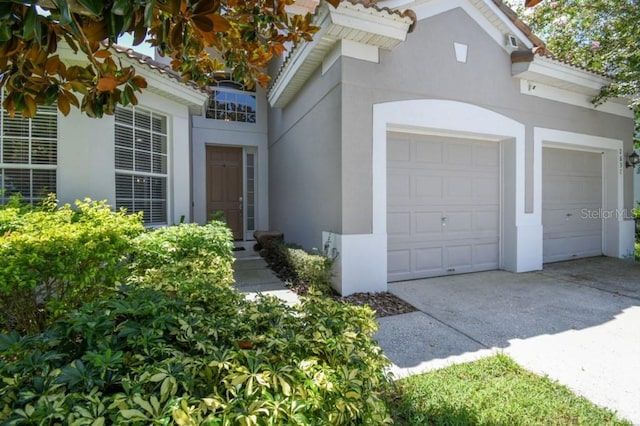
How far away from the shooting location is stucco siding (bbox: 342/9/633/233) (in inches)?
206

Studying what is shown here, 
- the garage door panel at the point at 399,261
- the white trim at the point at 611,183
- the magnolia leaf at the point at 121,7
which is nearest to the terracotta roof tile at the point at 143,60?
the magnolia leaf at the point at 121,7

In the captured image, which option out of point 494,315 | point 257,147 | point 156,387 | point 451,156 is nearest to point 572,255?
point 451,156

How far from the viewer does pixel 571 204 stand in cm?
801

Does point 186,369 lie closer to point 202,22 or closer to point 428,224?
point 202,22

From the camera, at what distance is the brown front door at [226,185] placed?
9875mm

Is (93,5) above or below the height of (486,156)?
below

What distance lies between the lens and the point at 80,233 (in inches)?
125

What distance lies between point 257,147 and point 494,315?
318 inches

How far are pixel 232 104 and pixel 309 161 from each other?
15.8ft

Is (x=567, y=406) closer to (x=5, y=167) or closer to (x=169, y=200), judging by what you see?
(x=169, y=200)

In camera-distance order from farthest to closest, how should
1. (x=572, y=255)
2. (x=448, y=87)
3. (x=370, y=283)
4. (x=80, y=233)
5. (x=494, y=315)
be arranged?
(x=572, y=255) < (x=448, y=87) < (x=370, y=283) < (x=494, y=315) < (x=80, y=233)

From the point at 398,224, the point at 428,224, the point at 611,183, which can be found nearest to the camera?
the point at 398,224

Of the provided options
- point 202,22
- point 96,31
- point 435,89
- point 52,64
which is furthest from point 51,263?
point 435,89

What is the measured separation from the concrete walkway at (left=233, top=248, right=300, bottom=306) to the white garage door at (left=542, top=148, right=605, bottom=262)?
Result: 6214mm
